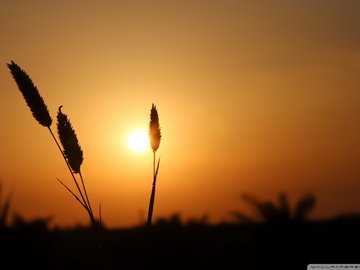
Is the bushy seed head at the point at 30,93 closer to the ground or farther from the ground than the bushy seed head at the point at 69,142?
farther from the ground

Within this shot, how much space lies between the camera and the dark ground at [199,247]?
4574 mm

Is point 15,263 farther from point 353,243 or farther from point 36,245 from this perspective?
point 353,243

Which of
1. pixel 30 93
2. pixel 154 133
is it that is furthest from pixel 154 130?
pixel 30 93

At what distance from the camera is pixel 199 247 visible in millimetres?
4980

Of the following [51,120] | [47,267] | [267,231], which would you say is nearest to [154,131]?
[51,120]

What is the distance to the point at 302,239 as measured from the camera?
4.57 m

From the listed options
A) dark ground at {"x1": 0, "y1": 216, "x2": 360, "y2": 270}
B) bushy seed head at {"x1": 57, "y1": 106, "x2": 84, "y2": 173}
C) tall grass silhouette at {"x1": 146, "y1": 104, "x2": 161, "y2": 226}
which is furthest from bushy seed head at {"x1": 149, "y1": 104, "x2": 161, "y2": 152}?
dark ground at {"x1": 0, "y1": 216, "x2": 360, "y2": 270}

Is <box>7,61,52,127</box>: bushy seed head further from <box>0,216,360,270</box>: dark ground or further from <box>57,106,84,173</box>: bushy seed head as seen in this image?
<box>0,216,360,270</box>: dark ground

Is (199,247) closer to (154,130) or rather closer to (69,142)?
(154,130)

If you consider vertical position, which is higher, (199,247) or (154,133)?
(154,133)

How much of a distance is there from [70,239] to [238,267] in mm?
2370

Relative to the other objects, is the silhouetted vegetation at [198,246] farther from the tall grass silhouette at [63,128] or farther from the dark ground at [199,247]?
the tall grass silhouette at [63,128]

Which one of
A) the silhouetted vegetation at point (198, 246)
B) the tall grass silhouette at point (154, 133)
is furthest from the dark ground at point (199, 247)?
the tall grass silhouette at point (154, 133)

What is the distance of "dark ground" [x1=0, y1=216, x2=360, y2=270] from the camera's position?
15.0 ft
